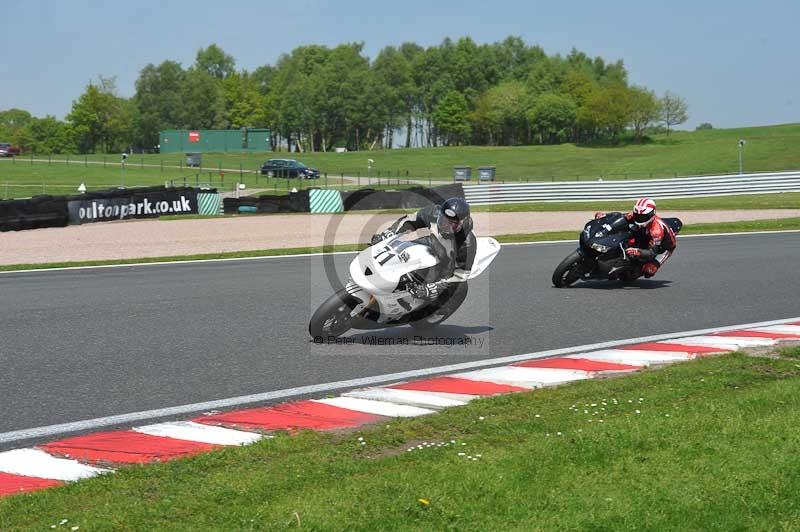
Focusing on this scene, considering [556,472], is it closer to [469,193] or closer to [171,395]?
[171,395]

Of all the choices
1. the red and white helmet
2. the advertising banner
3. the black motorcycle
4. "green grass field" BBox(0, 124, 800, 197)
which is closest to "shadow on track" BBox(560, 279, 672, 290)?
the black motorcycle

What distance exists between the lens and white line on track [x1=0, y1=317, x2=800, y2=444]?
6422mm

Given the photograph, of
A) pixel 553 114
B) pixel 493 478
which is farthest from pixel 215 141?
pixel 493 478

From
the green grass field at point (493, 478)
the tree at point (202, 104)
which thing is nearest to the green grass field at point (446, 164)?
the tree at point (202, 104)

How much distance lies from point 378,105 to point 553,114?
84.2ft

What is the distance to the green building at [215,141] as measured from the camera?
352ft

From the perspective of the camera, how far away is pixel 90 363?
8602 millimetres

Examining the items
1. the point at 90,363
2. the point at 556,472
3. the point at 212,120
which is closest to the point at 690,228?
the point at 90,363

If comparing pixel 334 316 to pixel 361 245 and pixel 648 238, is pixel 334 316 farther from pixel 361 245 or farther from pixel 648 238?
pixel 361 245

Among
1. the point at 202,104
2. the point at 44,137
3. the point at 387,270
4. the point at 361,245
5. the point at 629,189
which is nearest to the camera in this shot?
the point at 387,270

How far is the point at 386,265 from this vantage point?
8.95m

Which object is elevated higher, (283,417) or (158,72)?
(158,72)

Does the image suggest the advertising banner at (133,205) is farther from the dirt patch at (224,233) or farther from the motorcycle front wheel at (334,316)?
the motorcycle front wheel at (334,316)

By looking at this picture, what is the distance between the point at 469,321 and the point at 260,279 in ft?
17.4
